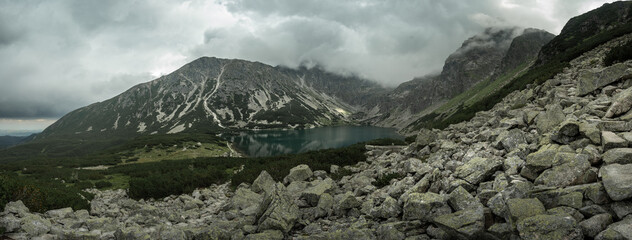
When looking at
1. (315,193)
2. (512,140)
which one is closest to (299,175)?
(315,193)

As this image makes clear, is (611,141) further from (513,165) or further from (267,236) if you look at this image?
(267,236)

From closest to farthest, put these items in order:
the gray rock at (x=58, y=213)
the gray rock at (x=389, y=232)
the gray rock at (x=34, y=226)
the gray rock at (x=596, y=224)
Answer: the gray rock at (x=596, y=224) → the gray rock at (x=389, y=232) → the gray rock at (x=34, y=226) → the gray rock at (x=58, y=213)

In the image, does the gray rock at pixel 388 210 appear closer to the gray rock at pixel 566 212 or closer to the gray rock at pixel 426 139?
the gray rock at pixel 566 212

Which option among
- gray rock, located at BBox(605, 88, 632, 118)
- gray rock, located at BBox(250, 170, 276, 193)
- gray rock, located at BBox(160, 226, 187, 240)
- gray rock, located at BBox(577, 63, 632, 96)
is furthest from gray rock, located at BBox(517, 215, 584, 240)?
gray rock, located at BBox(250, 170, 276, 193)

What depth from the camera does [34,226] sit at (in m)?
10.4

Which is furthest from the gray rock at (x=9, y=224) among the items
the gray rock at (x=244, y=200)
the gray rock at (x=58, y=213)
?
the gray rock at (x=244, y=200)

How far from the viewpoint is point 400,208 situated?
998 centimetres

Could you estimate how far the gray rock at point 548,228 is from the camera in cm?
567

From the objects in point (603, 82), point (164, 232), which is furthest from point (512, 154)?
point (164, 232)

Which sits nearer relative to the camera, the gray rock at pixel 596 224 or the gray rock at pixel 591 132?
the gray rock at pixel 596 224

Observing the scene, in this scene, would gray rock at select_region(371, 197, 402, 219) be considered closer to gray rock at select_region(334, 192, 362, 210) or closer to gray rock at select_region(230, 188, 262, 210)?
gray rock at select_region(334, 192, 362, 210)

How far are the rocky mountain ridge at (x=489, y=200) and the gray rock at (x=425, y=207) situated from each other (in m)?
0.03

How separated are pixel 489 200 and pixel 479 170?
Result: 6.98 ft

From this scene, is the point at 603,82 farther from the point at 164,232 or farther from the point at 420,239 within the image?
the point at 164,232
